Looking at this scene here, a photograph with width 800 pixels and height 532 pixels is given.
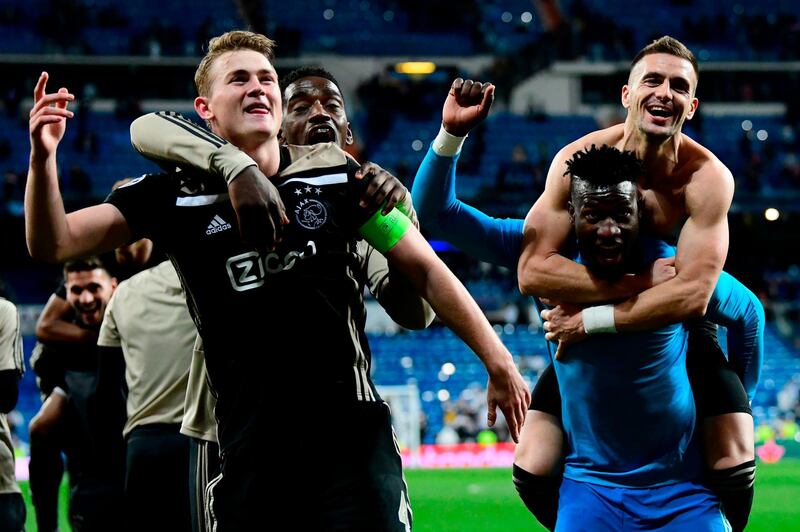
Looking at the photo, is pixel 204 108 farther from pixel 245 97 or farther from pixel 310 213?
pixel 310 213

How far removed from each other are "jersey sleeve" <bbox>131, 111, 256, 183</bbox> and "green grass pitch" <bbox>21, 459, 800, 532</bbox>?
22.8ft

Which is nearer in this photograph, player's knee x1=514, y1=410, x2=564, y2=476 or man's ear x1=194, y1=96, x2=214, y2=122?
man's ear x1=194, y1=96, x2=214, y2=122

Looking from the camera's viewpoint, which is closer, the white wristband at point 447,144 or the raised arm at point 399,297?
the raised arm at point 399,297

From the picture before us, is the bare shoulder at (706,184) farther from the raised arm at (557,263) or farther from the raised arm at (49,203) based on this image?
the raised arm at (49,203)

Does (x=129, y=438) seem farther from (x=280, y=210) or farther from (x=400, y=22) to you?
(x=400, y=22)

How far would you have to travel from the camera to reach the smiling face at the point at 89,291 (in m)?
6.28

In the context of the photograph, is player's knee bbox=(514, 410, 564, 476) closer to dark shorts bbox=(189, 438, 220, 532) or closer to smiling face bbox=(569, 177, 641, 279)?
smiling face bbox=(569, 177, 641, 279)

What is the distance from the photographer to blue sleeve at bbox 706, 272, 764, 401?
15.3 ft

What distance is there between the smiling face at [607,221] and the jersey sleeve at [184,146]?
1481 mm

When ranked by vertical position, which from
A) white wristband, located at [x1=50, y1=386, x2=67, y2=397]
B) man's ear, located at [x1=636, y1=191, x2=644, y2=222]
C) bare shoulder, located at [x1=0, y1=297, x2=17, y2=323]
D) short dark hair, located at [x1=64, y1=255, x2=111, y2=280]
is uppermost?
man's ear, located at [x1=636, y1=191, x2=644, y2=222]

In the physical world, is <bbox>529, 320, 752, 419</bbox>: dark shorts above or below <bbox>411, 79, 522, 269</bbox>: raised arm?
below

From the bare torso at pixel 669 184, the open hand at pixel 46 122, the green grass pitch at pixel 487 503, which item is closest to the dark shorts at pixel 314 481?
the open hand at pixel 46 122

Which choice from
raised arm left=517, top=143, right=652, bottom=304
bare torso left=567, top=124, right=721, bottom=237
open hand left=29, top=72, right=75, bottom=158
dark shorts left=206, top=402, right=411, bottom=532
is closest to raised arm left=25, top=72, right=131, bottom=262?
open hand left=29, top=72, right=75, bottom=158

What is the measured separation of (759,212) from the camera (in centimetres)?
3338
